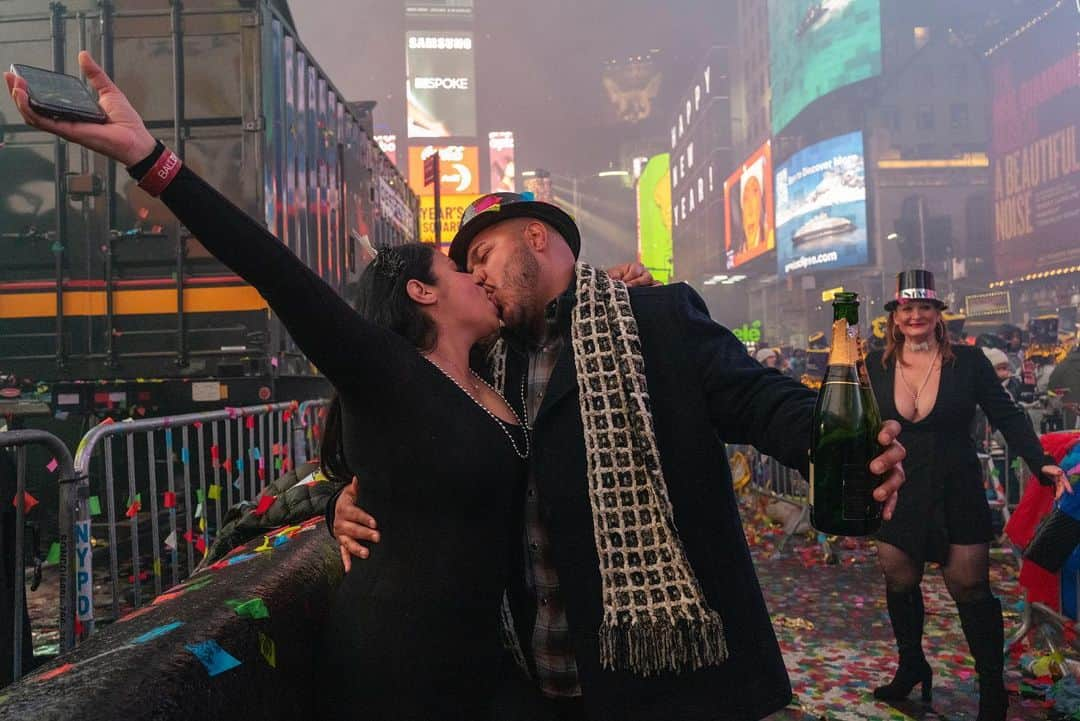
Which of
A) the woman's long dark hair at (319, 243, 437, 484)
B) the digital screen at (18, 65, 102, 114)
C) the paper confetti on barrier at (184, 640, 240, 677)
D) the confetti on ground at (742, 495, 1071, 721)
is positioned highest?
the digital screen at (18, 65, 102, 114)

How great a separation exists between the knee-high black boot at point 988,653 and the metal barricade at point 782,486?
381cm

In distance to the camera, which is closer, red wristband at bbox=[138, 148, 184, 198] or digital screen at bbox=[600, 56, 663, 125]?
red wristband at bbox=[138, 148, 184, 198]

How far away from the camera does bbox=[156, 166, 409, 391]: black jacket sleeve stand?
1728mm

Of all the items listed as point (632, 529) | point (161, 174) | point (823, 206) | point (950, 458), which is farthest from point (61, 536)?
point (823, 206)

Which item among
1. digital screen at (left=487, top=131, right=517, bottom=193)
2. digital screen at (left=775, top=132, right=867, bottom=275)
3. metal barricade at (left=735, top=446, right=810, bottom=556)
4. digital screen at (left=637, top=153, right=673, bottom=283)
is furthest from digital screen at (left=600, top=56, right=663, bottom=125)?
metal barricade at (left=735, top=446, right=810, bottom=556)

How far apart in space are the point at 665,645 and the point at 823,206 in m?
59.6

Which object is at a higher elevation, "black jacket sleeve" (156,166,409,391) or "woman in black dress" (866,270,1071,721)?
"black jacket sleeve" (156,166,409,391)

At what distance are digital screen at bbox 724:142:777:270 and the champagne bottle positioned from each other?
6595 cm

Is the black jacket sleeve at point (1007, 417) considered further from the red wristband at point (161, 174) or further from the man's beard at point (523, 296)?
the red wristband at point (161, 174)

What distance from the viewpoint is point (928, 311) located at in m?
4.78

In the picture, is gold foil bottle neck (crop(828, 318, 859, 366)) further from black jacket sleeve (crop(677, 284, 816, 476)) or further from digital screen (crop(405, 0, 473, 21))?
digital screen (crop(405, 0, 473, 21))

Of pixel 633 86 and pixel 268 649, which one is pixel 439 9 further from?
pixel 268 649

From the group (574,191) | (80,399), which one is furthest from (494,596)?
(574,191)

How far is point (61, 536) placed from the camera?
337 cm
